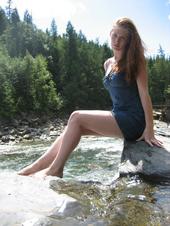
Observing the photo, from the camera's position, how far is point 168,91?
8581 centimetres

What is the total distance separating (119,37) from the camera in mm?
5645

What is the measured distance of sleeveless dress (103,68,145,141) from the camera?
18.3ft

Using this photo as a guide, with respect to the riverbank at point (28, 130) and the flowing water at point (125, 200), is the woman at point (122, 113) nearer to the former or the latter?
the flowing water at point (125, 200)

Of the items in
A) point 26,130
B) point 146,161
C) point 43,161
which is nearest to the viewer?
point 146,161

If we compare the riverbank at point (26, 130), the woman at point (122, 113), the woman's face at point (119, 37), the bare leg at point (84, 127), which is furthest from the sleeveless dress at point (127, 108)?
the riverbank at point (26, 130)

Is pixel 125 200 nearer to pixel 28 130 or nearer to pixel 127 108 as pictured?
pixel 127 108

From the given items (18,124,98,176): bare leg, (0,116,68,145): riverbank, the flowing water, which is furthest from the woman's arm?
(0,116,68,145): riverbank

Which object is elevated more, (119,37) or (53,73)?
(119,37)

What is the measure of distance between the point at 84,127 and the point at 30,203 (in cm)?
205

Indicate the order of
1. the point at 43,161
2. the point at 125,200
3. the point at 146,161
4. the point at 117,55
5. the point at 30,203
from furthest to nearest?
the point at 117,55 → the point at 43,161 → the point at 146,161 → the point at 125,200 → the point at 30,203

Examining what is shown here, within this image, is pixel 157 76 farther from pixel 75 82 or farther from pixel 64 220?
pixel 64 220

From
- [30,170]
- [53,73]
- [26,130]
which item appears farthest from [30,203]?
[53,73]

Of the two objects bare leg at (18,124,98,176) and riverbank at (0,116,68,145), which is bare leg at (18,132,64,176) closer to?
bare leg at (18,124,98,176)

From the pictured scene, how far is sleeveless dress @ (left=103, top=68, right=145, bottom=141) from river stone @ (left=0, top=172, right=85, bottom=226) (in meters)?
1.61
